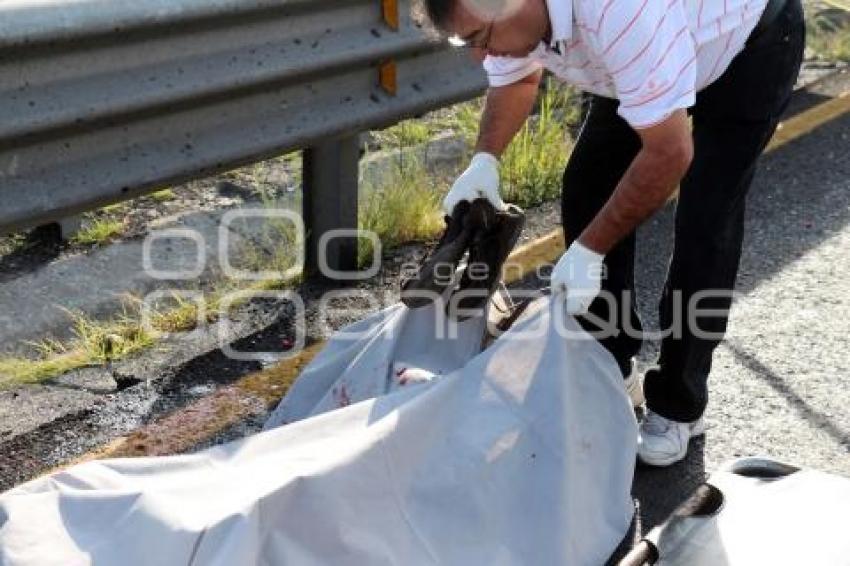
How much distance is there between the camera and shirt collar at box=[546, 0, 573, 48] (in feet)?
8.21

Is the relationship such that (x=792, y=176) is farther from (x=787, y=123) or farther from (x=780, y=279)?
(x=780, y=279)

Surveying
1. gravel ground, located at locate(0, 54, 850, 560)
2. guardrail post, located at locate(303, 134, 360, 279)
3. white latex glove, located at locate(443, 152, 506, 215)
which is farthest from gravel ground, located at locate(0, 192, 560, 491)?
white latex glove, located at locate(443, 152, 506, 215)

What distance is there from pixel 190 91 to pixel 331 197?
0.75 m

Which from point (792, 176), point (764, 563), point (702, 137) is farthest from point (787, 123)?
point (764, 563)

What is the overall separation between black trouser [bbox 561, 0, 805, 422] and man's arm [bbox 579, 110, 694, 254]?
1.25ft

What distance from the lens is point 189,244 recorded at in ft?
14.4

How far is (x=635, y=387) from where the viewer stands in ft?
11.5

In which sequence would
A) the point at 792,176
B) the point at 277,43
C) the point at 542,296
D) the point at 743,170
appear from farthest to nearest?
the point at 792,176 → the point at 277,43 → the point at 743,170 → the point at 542,296

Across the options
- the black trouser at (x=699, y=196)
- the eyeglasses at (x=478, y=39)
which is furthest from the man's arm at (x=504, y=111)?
the eyeglasses at (x=478, y=39)

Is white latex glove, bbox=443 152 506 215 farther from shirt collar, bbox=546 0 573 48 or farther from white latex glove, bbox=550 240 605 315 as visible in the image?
shirt collar, bbox=546 0 573 48

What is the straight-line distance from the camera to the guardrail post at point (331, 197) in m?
3.90

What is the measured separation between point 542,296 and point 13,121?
1254mm

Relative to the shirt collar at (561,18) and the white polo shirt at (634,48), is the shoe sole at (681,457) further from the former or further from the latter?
the shirt collar at (561,18)

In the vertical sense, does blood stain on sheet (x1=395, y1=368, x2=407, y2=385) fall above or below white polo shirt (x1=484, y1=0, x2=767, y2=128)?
below
